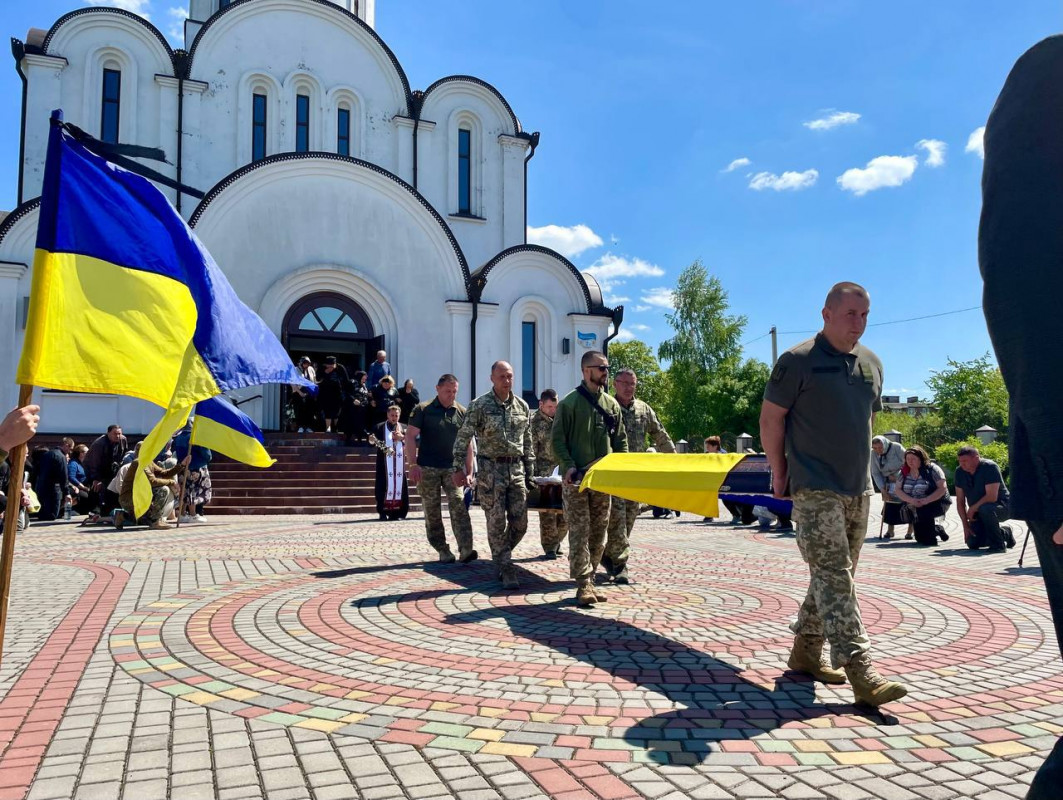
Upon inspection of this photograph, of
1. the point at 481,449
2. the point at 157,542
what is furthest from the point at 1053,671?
the point at 157,542

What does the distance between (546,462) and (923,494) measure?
6.19 m

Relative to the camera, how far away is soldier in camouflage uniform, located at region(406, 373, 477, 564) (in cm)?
912

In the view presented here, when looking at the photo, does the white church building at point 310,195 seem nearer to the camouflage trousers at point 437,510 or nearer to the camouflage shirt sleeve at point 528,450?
the camouflage trousers at point 437,510

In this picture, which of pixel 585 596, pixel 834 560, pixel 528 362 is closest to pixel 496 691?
pixel 834 560

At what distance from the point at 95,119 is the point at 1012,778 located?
89.6 ft

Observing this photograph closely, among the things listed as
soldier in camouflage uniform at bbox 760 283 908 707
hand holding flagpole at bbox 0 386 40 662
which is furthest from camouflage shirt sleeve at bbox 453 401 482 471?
hand holding flagpole at bbox 0 386 40 662

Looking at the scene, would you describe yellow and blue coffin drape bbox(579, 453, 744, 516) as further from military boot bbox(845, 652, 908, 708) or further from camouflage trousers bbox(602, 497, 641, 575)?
military boot bbox(845, 652, 908, 708)

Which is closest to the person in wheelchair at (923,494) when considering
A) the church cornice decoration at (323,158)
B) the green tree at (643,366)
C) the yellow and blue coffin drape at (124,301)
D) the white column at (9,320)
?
the yellow and blue coffin drape at (124,301)

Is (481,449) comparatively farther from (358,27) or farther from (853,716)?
(358,27)

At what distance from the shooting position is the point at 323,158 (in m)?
22.8

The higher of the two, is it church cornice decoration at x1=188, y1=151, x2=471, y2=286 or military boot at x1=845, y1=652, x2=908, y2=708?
church cornice decoration at x1=188, y1=151, x2=471, y2=286

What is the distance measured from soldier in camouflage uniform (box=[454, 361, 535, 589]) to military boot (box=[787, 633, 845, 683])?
139 inches

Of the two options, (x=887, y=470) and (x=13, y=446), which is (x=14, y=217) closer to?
(x=13, y=446)

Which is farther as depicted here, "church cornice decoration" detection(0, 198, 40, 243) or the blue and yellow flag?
"church cornice decoration" detection(0, 198, 40, 243)
